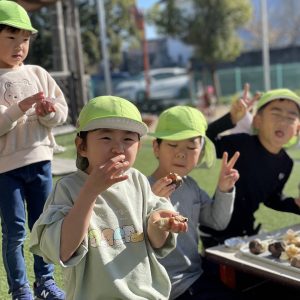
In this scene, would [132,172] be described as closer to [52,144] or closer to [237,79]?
[52,144]

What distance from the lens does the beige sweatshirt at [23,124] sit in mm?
2500

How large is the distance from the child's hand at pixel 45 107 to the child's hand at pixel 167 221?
0.80 meters

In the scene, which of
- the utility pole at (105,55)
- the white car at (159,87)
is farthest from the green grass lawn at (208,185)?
the white car at (159,87)

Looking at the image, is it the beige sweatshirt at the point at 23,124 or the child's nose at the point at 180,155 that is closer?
the beige sweatshirt at the point at 23,124

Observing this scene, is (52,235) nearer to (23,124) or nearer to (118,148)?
(118,148)

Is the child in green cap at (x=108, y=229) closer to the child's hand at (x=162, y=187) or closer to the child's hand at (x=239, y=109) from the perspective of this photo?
the child's hand at (x=162, y=187)

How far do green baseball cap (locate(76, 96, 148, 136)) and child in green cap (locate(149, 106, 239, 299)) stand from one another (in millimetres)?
684

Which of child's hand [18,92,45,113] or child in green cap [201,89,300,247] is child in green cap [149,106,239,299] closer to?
child in green cap [201,89,300,247]

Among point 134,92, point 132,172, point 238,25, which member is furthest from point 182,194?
point 238,25

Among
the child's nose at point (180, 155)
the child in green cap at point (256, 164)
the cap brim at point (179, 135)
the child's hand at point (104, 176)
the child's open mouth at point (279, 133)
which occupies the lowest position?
the child in green cap at point (256, 164)

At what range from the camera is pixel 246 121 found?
333cm

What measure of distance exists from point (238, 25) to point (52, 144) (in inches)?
825

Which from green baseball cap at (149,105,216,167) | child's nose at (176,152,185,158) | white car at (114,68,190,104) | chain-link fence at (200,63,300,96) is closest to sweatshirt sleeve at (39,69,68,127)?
green baseball cap at (149,105,216,167)

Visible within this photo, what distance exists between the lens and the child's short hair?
182 centimetres
